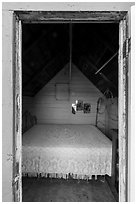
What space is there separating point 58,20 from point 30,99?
5.18 meters

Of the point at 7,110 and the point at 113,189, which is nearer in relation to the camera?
the point at 7,110

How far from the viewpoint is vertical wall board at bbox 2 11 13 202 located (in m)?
1.49

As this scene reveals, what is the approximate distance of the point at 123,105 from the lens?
5.28 ft

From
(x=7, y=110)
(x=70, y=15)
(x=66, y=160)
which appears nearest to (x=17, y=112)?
(x=7, y=110)

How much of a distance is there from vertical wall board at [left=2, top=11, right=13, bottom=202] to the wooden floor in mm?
1669

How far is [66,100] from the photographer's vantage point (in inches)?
278

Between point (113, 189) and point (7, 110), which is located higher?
point (7, 110)

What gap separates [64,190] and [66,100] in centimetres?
400

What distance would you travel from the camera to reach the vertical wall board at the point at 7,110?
1.49 metres

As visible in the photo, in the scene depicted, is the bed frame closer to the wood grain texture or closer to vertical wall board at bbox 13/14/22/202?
vertical wall board at bbox 13/14/22/202

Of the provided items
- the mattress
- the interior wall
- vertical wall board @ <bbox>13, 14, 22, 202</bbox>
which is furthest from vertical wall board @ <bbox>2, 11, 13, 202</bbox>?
the interior wall

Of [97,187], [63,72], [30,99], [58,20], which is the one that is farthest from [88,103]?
[58,20]

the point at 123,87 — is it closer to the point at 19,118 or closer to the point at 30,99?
the point at 19,118
